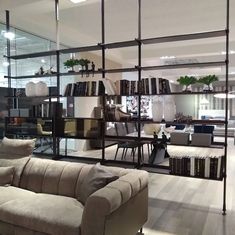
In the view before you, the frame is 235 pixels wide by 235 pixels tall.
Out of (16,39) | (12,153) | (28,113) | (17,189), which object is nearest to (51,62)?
(16,39)

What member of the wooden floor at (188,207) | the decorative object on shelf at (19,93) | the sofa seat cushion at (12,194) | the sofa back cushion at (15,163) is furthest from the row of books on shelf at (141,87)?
the decorative object on shelf at (19,93)

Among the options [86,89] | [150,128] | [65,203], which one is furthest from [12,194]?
[150,128]

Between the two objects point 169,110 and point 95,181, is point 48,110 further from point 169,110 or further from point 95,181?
point 95,181

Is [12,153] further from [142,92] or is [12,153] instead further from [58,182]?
[142,92]

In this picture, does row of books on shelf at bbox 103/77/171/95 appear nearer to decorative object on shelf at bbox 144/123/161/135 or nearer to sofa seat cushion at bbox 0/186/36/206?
sofa seat cushion at bbox 0/186/36/206

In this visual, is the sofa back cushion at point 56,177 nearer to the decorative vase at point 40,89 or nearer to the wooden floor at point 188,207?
the wooden floor at point 188,207

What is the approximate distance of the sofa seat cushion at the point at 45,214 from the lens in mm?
2172

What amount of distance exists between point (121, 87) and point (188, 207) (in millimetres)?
1944

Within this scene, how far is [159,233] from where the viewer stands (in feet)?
9.32

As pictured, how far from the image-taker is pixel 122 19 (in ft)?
17.1

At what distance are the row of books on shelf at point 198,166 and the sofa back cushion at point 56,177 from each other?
100 centimetres

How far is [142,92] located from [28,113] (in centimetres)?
216

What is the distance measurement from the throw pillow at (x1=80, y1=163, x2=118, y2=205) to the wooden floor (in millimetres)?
870

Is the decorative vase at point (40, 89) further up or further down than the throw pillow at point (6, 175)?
further up
